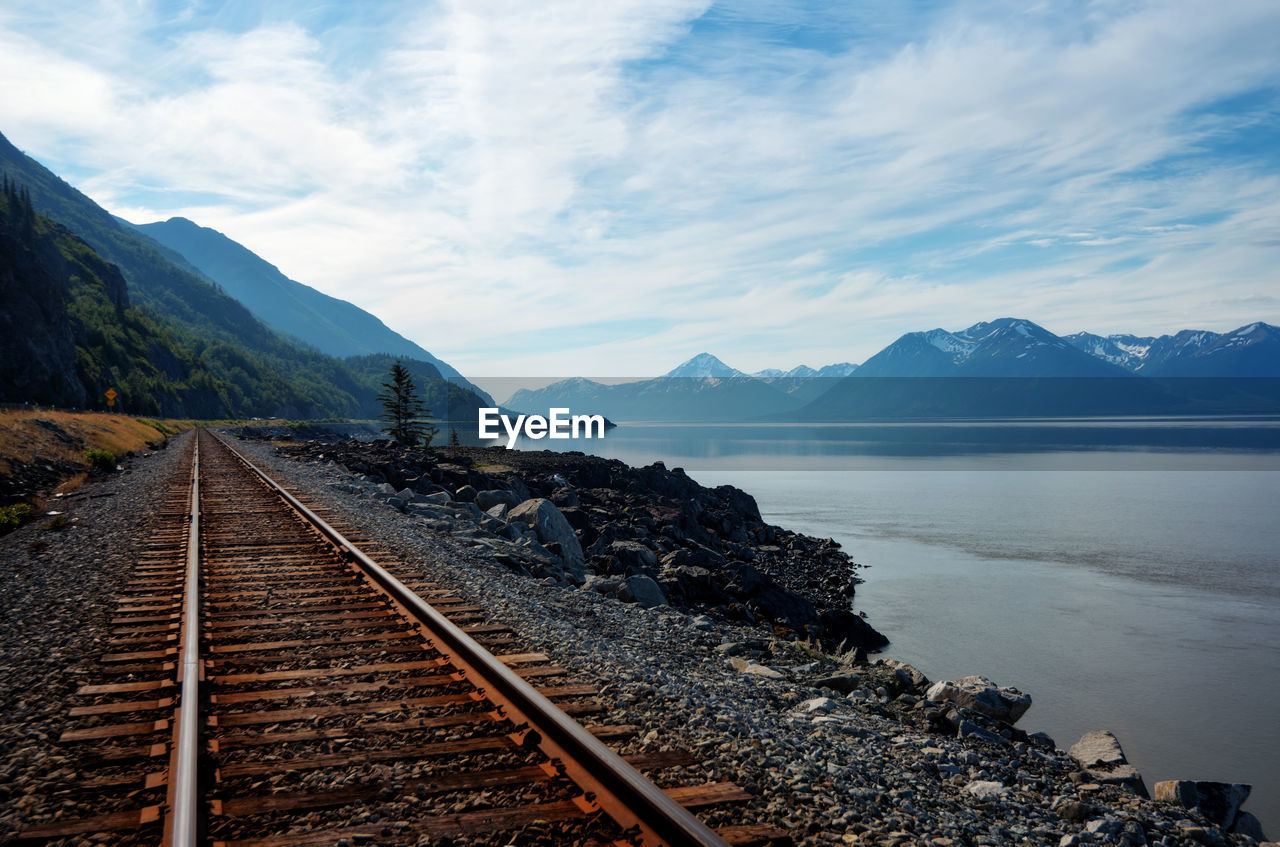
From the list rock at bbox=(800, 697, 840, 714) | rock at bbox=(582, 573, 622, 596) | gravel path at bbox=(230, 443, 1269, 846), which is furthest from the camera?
rock at bbox=(582, 573, 622, 596)

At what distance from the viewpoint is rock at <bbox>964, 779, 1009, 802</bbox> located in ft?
17.1

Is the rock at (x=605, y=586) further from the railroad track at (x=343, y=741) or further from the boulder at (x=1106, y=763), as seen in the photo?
the boulder at (x=1106, y=763)

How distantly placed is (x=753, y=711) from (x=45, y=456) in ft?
103

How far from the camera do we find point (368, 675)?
6438 millimetres

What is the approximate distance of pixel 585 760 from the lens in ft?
15.2

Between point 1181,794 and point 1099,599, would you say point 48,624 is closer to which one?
point 1181,794

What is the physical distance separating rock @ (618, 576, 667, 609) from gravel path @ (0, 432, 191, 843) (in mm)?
7677

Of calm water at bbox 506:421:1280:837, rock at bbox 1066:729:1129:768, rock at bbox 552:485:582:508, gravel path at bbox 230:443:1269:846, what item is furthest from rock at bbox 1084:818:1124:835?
rock at bbox 552:485:582:508

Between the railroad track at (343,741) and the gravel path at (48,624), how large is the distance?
18 centimetres

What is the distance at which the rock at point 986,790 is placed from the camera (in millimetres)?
5203

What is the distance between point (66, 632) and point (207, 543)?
5.47 metres

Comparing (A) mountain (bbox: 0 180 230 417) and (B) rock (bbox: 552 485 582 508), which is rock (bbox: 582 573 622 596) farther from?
(A) mountain (bbox: 0 180 230 417)

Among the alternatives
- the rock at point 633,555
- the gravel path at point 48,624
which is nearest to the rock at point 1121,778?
the gravel path at point 48,624

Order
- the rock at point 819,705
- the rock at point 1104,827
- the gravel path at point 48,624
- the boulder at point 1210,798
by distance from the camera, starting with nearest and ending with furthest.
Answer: the gravel path at point 48,624 < the rock at point 1104,827 < the rock at point 819,705 < the boulder at point 1210,798
